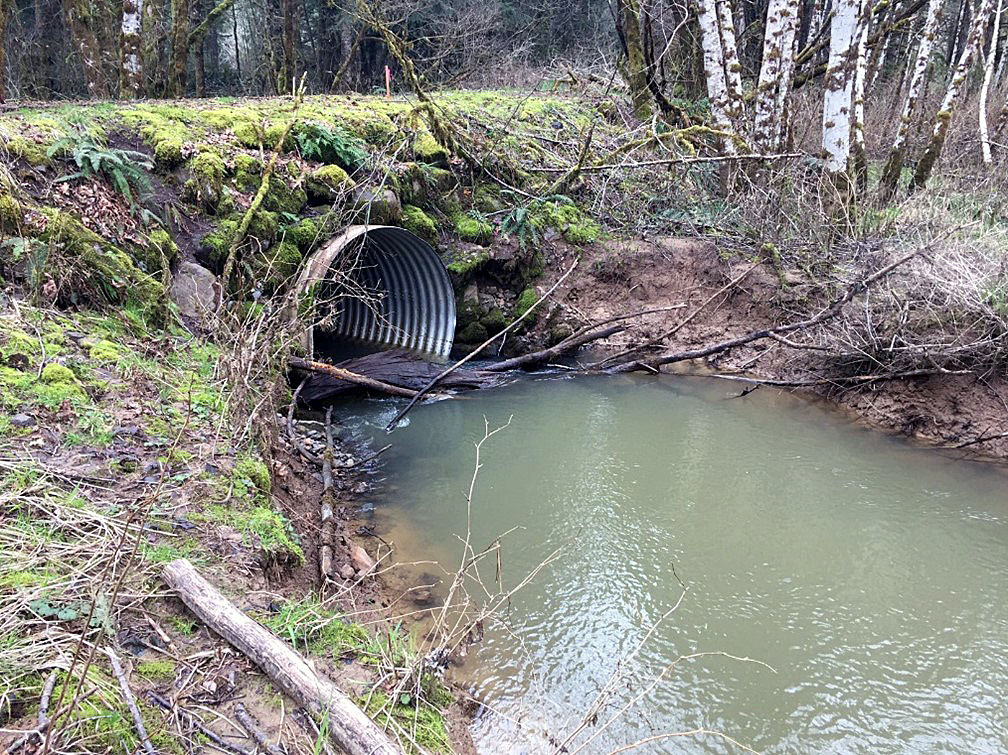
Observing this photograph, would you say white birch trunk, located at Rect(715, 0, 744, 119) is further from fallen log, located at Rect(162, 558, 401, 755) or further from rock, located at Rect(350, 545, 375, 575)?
fallen log, located at Rect(162, 558, 401, 755)

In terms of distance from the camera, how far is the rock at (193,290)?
614cm

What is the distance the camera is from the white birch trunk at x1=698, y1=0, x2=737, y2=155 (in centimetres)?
963

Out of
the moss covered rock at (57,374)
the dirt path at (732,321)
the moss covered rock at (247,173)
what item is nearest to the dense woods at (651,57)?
the dirt path at (732,321)

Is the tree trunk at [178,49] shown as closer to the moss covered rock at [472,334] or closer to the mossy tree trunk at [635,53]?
the moss covered rock at [472,334]

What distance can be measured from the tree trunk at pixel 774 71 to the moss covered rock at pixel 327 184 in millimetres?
5853

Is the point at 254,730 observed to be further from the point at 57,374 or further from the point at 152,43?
the point at 152,43

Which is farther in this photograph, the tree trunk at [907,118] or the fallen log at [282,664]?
the tree trunk at [907,118]

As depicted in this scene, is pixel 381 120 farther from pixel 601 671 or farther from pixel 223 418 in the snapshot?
pixel 601 671

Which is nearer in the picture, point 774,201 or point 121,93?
point 774,201

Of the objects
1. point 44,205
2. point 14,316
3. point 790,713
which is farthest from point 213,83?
point 790,713

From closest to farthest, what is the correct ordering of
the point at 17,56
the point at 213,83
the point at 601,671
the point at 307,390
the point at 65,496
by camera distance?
the point at 65,496 < the point at 601,671 < the point at 307,390 < the point at 17,56 < the point at 213,83

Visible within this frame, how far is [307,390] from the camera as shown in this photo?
23.4ft

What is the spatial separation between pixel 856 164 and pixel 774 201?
1032 mm

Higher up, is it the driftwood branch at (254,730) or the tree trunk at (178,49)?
the tree trunk at (178,49)
